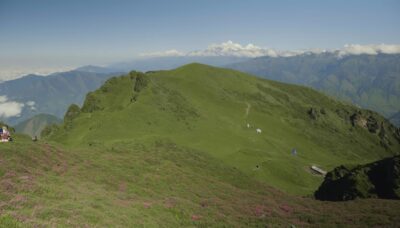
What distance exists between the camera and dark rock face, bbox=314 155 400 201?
183 feet

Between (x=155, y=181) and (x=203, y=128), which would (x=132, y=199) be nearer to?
(x=155, y=181)

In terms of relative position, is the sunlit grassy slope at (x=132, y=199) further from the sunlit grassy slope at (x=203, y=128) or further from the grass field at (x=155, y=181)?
the sunlit grassy slope at (x=203, y=128)

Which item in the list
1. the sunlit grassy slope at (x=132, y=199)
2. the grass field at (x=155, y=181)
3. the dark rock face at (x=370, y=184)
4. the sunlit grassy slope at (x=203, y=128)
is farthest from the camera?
the sunlit grassy slope at (x=203, y=128)

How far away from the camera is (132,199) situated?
126ft

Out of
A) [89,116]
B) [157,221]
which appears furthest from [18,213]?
[89,116]

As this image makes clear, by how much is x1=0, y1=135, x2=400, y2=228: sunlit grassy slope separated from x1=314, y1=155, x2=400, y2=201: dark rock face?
10607mm

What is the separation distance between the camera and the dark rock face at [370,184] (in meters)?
55.8

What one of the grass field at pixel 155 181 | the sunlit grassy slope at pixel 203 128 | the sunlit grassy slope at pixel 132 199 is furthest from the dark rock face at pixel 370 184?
the sunlit grassy slope at pixel 203 128

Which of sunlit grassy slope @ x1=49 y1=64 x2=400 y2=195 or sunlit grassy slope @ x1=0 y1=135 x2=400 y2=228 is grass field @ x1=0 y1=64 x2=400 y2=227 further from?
sunlit grassy slope @ x1=49 y1=64 x2=400 y2=195

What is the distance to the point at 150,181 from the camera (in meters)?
49.5

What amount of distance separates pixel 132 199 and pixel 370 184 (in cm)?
4360

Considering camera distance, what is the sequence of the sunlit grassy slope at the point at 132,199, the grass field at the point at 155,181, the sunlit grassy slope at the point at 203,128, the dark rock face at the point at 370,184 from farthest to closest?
the sunlit grassy slope at the point at 203,128, the dark rock face at the point at 370,184, the grass field at the point at 155,181, the sunlit grassy slope at the point at 132,199

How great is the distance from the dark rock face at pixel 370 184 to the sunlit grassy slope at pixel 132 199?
10.6 meters

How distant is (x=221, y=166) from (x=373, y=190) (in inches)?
1192
